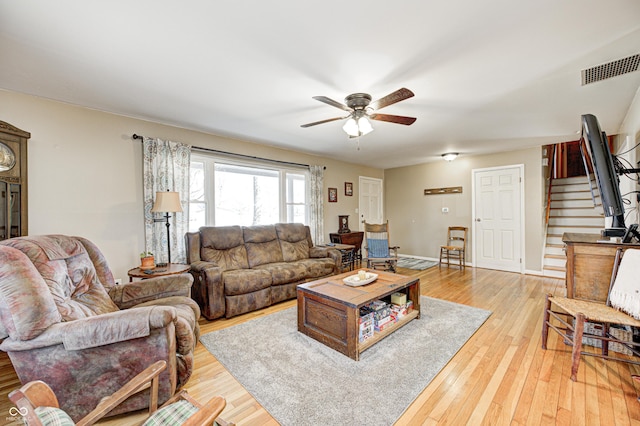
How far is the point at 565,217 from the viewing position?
535 centimetres

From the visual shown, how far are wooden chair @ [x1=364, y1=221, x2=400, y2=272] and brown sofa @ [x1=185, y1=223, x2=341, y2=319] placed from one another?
81cm

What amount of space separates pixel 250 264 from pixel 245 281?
28.8 inches

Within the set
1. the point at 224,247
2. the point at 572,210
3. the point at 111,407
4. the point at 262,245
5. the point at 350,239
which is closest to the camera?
the point at 111,407

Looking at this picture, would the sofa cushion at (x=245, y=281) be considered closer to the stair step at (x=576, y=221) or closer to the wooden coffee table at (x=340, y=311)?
the wooden coffee table at (x=340, y=311)

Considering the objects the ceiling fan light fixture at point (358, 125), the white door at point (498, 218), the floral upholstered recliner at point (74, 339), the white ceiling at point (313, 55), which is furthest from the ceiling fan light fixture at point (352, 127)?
the white door at point (498, 218)

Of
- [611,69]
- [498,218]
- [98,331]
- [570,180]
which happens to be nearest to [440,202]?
[498,218]

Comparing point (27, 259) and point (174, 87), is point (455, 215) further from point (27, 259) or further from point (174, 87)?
point (27, 259)

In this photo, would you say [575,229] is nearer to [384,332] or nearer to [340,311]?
[384,332]

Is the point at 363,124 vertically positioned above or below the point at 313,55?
below

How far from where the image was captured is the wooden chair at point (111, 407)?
717mm

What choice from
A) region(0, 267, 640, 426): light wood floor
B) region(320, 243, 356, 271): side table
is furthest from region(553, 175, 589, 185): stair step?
region(320, 243, 356, 271): side table

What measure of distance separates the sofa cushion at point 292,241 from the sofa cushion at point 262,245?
8 cm

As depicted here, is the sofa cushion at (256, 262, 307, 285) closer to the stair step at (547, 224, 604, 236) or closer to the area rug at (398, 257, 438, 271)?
the area rug at (398, 257, 438, 271)

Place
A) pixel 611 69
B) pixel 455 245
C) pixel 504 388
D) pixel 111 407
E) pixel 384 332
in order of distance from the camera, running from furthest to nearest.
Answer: pixel 455 245
pixel 384 332
pixel 611 69
pixel 504 388
pixel 111 407
